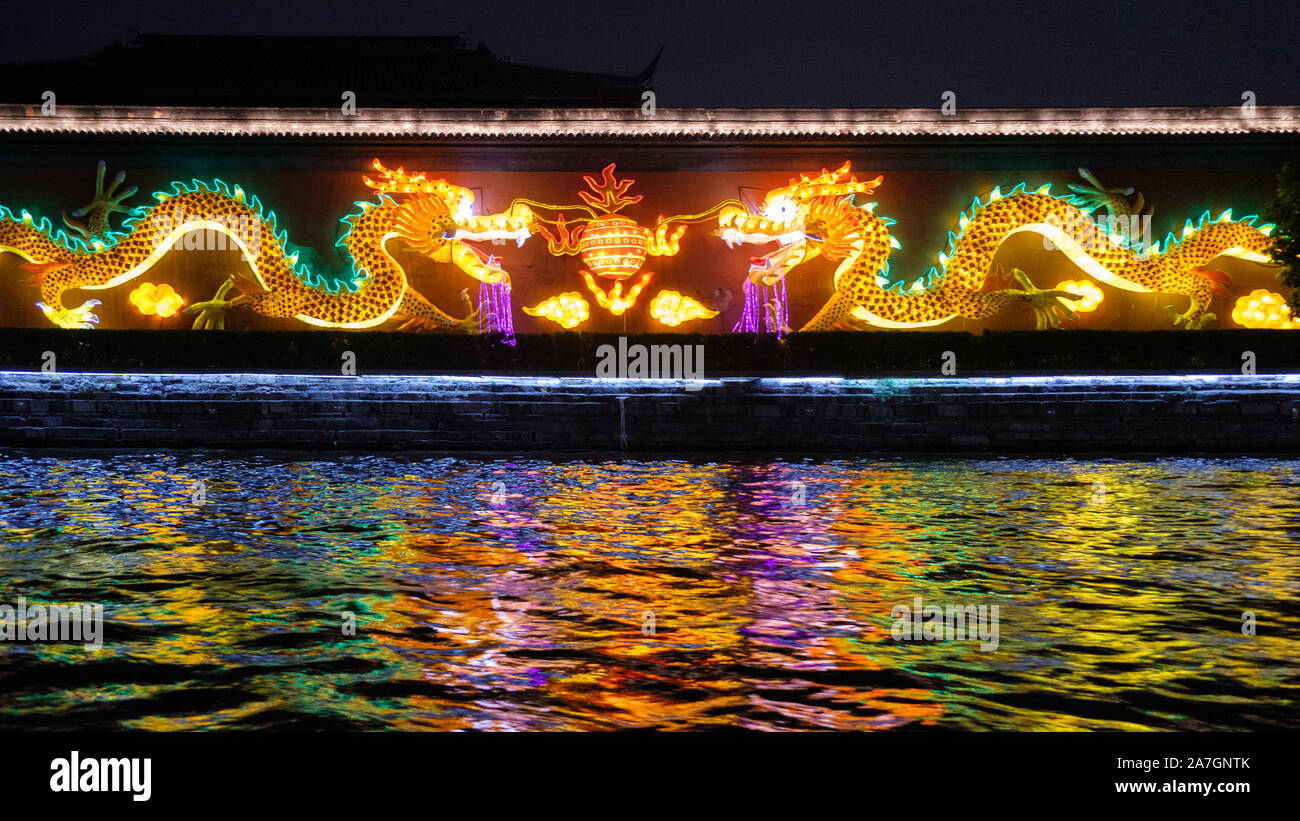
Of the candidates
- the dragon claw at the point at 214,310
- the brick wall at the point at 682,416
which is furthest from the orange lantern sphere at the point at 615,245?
the dragon claw at the point at 214,310

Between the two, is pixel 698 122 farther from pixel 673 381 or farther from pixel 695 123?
pixel 673 381

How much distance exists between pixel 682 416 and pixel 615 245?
5.28 metres

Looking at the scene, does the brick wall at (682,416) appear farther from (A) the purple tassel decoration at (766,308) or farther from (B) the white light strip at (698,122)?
(B) the white light strip at (698,122)

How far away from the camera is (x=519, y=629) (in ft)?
13.0

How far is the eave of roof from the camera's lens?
1560cm

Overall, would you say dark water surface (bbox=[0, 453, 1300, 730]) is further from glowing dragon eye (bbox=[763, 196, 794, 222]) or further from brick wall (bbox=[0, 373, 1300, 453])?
Answer: glowing dragon eye (bbox=[763, 196, 794, 222])

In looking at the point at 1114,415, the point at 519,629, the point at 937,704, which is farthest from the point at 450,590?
the point at 1114,415

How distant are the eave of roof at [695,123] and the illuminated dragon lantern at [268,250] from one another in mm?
901

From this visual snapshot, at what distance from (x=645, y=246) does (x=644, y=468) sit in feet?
23.0

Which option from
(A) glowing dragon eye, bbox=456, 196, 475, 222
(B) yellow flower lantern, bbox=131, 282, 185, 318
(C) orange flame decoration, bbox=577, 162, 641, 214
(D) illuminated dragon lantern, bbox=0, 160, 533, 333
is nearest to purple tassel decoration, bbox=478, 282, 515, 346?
(D) illuminated dragon lantern, bbox=0, 160, 533, 333

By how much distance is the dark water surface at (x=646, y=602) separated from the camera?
3082 millimetres

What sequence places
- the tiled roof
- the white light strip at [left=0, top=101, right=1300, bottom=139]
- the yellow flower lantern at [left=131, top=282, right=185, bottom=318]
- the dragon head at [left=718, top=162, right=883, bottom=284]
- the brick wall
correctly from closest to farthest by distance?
1. the brick wall
2. the dragon head at [left=718, top=162, right=883, bottom=284]
3. the white light strip at [left=0, top=101, right=1300, bottom=139]
4. the yellow flower lantern at [left=131, top=282, right=185, bottom=318]
5. the tiled roof

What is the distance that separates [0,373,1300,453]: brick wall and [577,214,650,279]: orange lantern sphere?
4.95 m

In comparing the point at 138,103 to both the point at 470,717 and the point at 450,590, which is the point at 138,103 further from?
the point at 470,717
